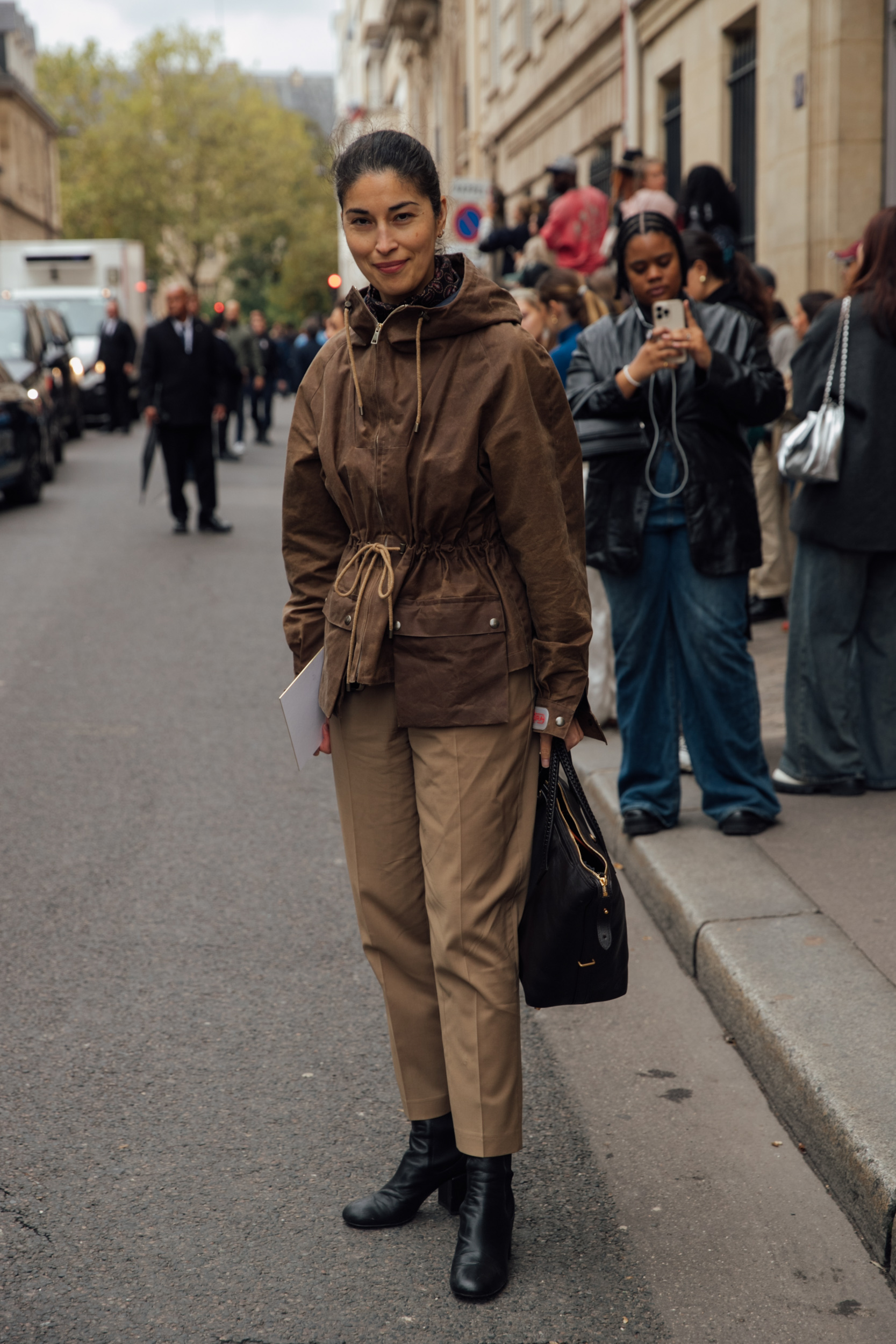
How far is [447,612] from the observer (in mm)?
2754

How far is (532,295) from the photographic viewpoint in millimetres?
7133

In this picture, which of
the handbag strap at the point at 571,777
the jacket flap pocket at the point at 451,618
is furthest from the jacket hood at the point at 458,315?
the handbag strap at the point at 571,777

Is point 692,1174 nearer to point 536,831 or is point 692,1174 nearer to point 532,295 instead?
point 536,831

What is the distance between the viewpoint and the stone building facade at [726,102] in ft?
32.9

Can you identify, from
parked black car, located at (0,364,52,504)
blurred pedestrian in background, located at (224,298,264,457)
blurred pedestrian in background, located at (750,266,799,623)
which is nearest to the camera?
blurred pedestrian in background, located at (750,266,799,623)

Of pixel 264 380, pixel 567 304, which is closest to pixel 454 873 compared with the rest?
pixel 567 304

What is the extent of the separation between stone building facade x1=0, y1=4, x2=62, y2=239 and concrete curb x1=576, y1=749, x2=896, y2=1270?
59.4 metres

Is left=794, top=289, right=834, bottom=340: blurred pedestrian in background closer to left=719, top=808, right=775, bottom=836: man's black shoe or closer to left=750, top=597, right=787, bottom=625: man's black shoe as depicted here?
left=750, top=597, right=787, bottom=625: man's black shoe

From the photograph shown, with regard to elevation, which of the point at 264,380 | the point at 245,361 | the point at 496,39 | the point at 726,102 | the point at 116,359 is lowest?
the point at 264,380

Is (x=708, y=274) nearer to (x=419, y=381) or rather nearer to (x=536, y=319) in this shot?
(x=536, y=319)

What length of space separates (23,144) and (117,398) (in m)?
42.8

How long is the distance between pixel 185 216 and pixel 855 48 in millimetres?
59072

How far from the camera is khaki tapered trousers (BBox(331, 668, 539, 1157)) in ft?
9.16

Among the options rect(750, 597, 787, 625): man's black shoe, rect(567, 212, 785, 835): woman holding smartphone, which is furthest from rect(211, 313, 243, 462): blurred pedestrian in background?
rect(567, 212, 785, 835): woman holding smartphone
